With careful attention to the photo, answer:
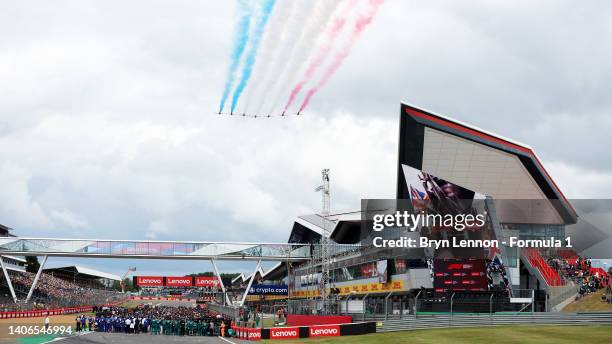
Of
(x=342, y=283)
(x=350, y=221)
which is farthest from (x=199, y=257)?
(x=350, y=221)

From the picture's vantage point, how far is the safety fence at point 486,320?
47406 mm

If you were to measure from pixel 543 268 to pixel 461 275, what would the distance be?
12033 mm

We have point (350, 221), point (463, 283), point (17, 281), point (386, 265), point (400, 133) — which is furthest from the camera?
point (350, 221)

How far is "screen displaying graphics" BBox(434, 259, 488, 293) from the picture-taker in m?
54.3

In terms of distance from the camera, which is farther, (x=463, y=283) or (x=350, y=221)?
(x=350, y=221)

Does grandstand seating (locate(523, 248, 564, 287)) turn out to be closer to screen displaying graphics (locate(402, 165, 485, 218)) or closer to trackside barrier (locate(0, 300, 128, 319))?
screen displaying graphics (locate(402, 165, 485, 218))

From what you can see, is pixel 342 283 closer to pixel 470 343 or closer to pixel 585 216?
pixel 585 216

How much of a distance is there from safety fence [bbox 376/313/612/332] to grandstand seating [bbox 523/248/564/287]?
1321 centimetres

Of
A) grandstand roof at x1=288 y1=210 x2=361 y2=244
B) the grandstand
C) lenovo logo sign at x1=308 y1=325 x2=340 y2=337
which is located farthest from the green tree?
lenovo logo sign at x1=308 y1=325 x2=340 y2=337

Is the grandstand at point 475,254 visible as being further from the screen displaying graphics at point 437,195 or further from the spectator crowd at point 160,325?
the spectator crowd at point 160,325

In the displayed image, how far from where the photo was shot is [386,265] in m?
72.4

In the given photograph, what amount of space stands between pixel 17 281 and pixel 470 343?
7752 cm

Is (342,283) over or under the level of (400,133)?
under

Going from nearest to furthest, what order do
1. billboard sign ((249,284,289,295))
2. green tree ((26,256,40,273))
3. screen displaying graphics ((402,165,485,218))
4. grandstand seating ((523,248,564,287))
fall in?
grandstand seating ((523,248,564,287))
screen displaying graphics ((402,165,485,218))
billboard sign ((249,284,289,295))
green tree ((26,256,40,273))
